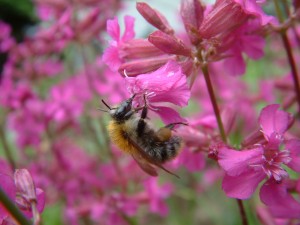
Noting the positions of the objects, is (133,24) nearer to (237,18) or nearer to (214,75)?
(237,18)

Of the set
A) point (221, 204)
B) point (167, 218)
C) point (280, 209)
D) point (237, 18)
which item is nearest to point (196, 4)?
point (237, 18)

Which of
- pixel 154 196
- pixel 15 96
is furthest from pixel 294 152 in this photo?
pixel 15 96

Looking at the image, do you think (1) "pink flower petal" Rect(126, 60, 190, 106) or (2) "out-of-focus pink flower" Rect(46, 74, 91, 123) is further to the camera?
(2) "out-of-focus pink flower" Rect(46, 74, 91, 123)

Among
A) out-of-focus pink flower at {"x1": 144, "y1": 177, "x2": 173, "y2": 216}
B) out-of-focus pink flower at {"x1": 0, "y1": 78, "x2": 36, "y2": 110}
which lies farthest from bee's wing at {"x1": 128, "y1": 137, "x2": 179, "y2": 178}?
out-of-focus pink flower at {"x1": 0, "y1": 78, "x2": 36, "y2": 110}

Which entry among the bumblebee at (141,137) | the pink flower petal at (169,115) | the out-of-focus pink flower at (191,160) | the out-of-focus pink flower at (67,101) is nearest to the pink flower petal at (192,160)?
the out-of-focus pink flower at (191,160)

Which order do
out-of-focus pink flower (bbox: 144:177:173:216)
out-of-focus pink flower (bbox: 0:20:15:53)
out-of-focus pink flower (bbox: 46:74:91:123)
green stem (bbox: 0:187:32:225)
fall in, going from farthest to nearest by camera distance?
out-of-focus pink flower (bbox: 0:20:15:53), out-of-focus pink flower (bbox: 46:74:91:123), out-of-focus pink flower (bbox: 144:177:173:216), green stem (bbox: 0:187:32:225)

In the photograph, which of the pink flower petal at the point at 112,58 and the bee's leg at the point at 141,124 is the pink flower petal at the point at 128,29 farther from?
the bee's leg at the point at 141,124

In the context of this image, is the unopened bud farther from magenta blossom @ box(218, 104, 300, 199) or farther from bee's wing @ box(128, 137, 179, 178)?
magenta blossom @ box(218, 104, 300, 199)
